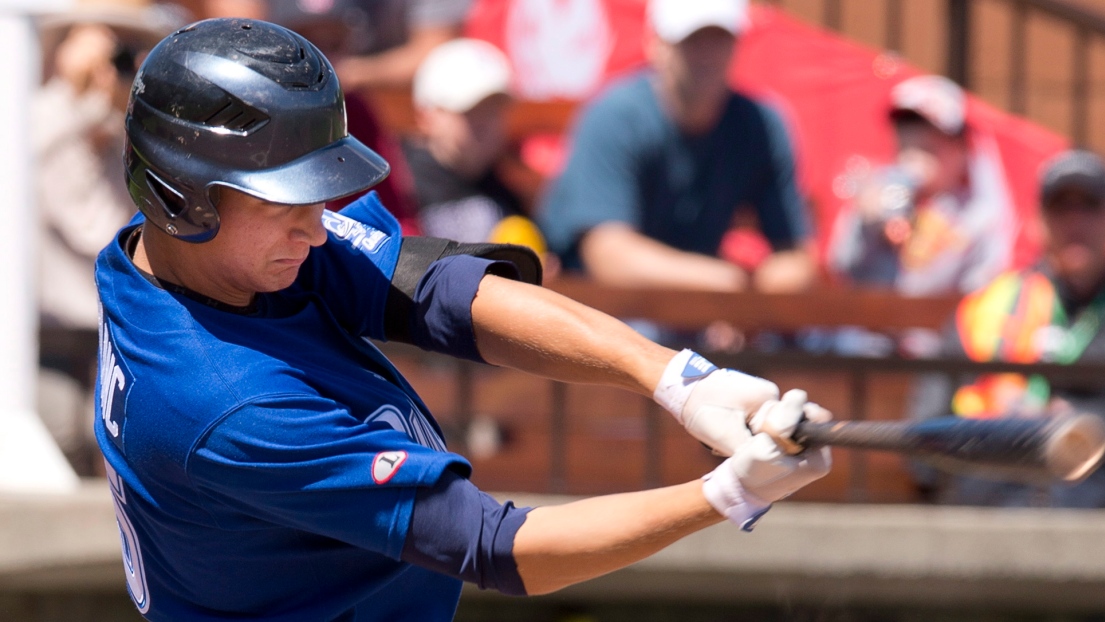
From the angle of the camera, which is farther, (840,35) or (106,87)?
(840,35)

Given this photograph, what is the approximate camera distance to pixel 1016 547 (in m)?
4.45

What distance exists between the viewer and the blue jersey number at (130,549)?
8.25 ft

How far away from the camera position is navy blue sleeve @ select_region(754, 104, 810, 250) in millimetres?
5609

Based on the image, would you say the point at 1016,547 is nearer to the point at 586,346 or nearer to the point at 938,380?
the point at 938,380

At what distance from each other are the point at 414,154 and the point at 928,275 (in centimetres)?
228

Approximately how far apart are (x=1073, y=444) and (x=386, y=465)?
3.36 ft

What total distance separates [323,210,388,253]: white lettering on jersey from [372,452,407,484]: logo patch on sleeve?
54cm

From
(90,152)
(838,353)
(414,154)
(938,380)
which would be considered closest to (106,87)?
(90,152)

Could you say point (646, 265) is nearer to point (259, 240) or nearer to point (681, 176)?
point (681, 176)

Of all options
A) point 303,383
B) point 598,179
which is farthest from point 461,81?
point 303,383

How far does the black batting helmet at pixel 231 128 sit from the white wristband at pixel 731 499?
76 centimetres

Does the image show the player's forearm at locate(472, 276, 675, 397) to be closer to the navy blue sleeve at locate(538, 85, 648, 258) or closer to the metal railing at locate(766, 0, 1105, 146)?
the navy blue sleeve at locate(538, 85, 648, 258)

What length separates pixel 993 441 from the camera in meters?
2.02

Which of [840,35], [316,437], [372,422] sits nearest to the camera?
[316,437]
